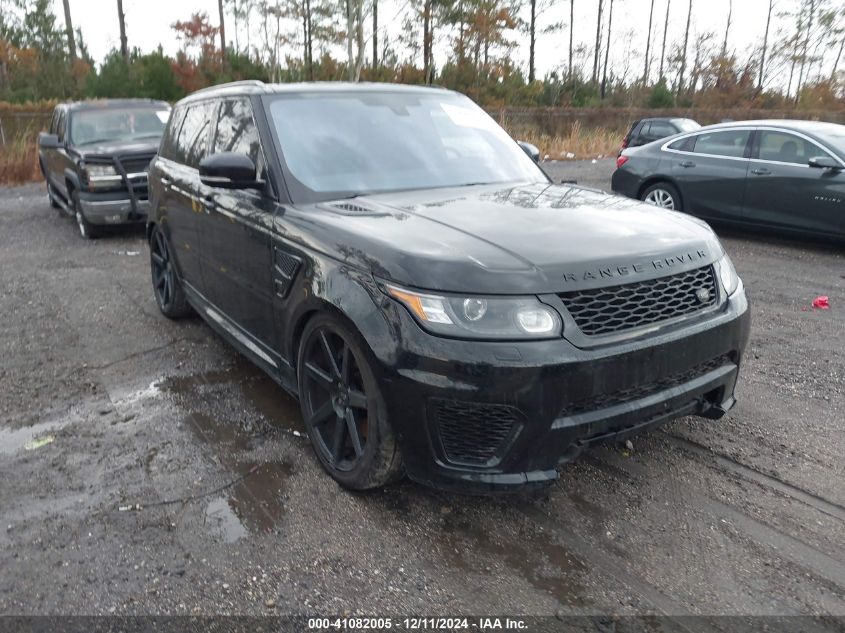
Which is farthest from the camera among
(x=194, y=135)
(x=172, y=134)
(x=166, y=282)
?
(x=166, y=282)

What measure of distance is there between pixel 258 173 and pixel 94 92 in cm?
2812

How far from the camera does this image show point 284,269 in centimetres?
338

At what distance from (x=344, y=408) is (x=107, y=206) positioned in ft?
24.4

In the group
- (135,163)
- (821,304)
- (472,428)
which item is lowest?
(821,304)

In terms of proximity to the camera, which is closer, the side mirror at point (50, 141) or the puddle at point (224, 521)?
the puddle at point (224, 521)

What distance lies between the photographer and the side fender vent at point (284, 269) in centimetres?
329

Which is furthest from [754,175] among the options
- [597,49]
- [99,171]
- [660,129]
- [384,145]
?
[597,49]

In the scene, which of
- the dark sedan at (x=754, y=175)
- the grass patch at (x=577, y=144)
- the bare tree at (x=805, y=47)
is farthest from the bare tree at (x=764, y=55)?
the dark sedan at (x=754, y=175)

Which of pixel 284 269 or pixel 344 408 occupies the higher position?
pixel 284 269

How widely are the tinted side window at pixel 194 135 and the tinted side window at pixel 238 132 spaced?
0.28 metres

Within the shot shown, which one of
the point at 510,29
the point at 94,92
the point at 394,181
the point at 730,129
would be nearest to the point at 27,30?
the point at 94,92

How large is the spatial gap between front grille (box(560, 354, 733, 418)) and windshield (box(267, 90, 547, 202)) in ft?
5.30

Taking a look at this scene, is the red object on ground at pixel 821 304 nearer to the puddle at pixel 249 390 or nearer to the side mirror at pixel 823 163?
the side mirror at pixel 823 163

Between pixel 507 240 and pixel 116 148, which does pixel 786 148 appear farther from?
pixel 116 148
